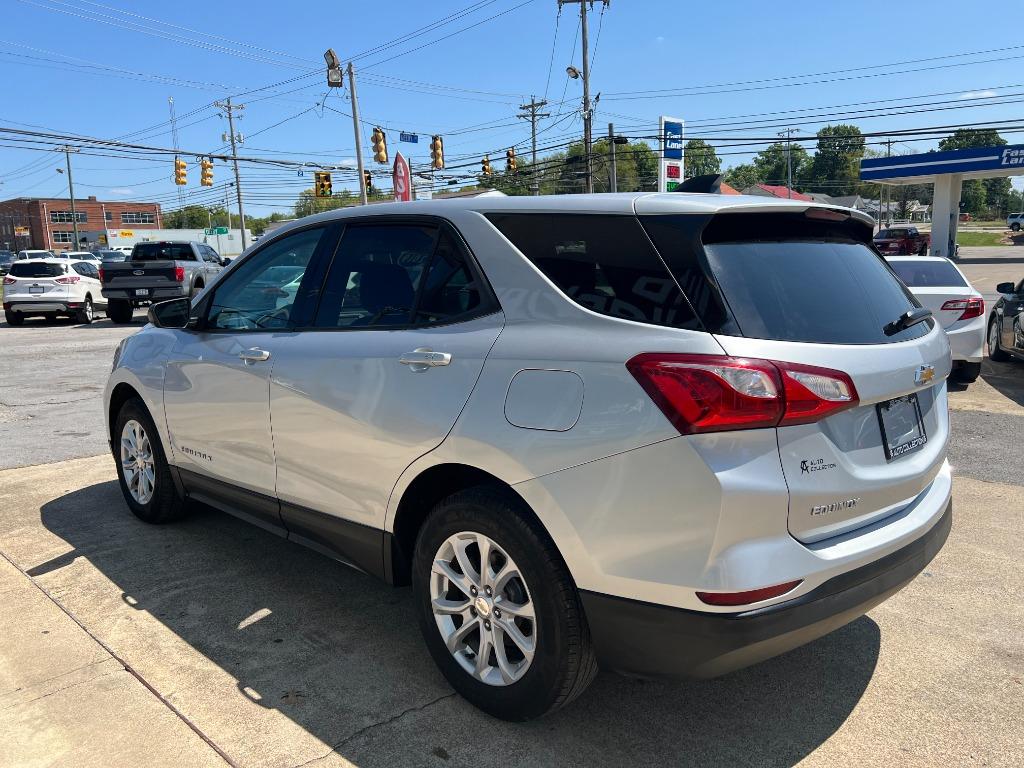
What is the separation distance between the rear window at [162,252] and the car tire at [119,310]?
121cm

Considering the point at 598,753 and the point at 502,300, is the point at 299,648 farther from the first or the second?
the point at 502,300

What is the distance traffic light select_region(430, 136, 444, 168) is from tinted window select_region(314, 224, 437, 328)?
92.2ft

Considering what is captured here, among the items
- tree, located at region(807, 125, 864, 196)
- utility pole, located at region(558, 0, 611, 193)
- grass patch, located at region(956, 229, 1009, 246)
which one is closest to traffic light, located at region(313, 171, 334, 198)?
utility pole, located at region(558, 0, 611, 193)

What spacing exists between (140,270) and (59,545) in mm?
16794

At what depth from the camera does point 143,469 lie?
15.9ft

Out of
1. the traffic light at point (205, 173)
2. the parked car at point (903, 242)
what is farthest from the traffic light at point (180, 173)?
the parked car at point (903, 242)

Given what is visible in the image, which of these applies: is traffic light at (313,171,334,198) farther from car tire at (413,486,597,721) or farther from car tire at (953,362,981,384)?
car tire at (413,486,597,721)

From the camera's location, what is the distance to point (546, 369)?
252 cm

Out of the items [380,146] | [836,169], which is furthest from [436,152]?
[836,169]

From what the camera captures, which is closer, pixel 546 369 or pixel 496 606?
pixel 546 369

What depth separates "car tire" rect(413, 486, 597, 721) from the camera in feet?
8.23

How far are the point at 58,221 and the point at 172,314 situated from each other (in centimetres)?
12855

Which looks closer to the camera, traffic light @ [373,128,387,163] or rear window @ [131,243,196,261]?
rear window @ [131,243,196,261]

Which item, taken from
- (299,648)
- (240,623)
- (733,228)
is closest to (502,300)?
(733,228)
